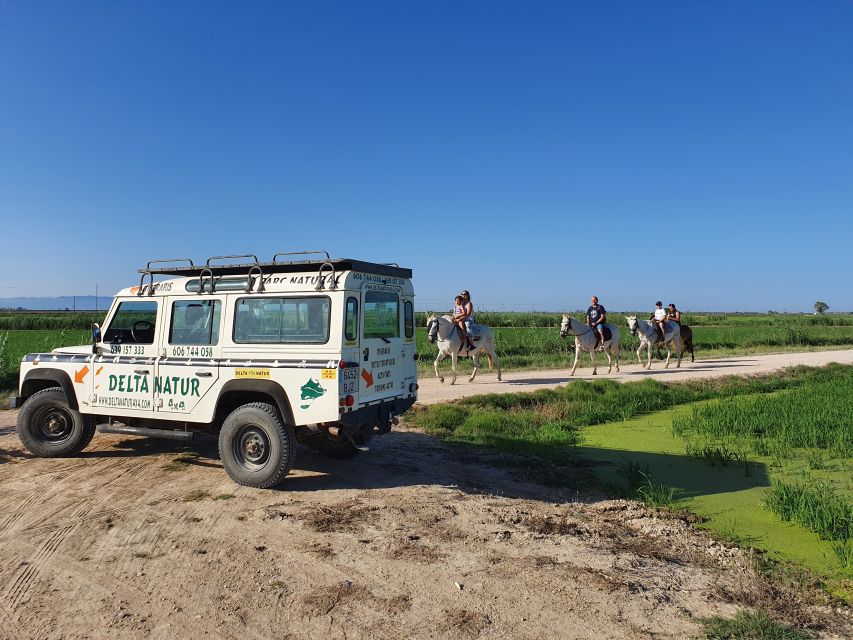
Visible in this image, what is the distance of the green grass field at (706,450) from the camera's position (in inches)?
243

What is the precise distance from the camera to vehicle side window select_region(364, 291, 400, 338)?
7.42m

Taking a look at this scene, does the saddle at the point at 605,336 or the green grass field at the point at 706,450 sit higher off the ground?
the saddle at the point at 605,336

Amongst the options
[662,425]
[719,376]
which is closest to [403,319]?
[662,425]

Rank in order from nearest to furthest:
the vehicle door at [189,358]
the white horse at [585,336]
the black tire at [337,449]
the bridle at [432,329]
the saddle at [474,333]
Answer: the vehicle door at [189,358] → the black tire at [337,449] → the bridle at [432,329] → the saddle at [474,333] → the white horse at [585,336]

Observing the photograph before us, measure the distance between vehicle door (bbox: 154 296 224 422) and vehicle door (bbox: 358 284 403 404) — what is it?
1.88m

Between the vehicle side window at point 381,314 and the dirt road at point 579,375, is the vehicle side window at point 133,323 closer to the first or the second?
the vehicle side window at point 381,314

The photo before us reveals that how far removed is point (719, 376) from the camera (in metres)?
19.3

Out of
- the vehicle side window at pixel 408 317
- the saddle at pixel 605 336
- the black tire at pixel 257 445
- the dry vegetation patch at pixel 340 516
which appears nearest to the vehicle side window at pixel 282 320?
the black tire at pixel 257 445

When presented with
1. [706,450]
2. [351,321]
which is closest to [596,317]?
[706,450]

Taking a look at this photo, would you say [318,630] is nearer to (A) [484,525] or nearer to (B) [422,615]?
(B) [422,615]

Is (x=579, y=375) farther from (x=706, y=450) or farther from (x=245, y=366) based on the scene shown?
(x=245, y=366)

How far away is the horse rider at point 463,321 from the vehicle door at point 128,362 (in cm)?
1114

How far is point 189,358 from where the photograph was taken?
767cm

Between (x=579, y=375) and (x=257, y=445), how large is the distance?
1528cm
